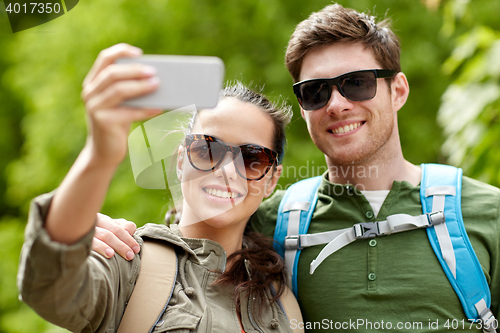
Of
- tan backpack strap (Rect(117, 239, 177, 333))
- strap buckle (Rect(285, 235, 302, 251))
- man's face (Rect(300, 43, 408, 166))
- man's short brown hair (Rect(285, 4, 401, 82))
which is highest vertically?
man's short brown hair (Rect(285, 4, 401, 82))

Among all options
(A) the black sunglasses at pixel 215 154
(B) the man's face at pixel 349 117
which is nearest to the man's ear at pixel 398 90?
(B) the man's face at pixel 349 117

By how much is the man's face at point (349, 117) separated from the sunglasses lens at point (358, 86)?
0.03m

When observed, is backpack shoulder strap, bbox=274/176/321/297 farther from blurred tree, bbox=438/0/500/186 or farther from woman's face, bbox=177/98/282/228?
blurred tree, bbox=438/0/500/186

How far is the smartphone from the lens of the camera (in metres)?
1.00

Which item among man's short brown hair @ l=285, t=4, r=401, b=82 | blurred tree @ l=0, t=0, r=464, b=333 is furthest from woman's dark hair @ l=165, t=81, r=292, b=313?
blurred tree @ l=0, t=0, r=464, b=333

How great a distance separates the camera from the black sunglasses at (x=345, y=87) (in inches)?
96.3

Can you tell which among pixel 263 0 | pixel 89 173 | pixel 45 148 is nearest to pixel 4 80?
pixel 45 148

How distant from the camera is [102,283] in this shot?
1.40m

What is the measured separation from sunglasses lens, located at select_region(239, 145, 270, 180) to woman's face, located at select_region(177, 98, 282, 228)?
0.03 m

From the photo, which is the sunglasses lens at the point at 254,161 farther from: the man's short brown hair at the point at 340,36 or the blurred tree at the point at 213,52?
the blurred tree at the point at 213,52

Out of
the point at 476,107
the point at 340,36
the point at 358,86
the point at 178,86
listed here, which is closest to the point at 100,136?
the point at 178,86

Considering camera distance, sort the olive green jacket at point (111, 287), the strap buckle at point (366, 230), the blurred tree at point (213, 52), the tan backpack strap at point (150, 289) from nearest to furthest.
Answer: the olive green jacket at point (111, 287)
the tan backpack strap at point (150, 289)
the strap buckle at point (366, 230)
the blurred tree at point (213, 52)

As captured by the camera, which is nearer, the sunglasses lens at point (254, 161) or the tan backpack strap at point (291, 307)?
the sunglasses lens at point (254, 161)

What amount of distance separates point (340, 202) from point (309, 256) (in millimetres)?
370
